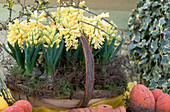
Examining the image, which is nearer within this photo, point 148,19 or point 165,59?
point 165,59

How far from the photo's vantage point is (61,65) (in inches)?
24.4

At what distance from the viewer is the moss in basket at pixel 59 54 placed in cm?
57

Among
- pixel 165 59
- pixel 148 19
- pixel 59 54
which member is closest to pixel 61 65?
pixel 59 54

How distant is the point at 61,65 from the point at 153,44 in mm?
946

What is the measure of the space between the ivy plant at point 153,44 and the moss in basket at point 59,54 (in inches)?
31.0

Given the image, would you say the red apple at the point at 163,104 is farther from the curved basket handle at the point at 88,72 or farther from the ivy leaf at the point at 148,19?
the ivy leaf at the point at 148,19

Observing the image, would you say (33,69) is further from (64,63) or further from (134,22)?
(134,22)

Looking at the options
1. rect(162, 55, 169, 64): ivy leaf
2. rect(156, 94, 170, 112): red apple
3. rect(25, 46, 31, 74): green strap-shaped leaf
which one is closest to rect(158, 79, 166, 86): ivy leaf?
rect(162, 55, 169, 64): ivy leaf

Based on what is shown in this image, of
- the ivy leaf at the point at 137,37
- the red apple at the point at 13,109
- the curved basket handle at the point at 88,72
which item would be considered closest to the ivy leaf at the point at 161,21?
the ivy leaf at the point at 137,37

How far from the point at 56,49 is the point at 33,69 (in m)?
0.12

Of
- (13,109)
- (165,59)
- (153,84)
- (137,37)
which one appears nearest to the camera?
(13,109)

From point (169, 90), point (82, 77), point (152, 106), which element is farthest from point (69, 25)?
point (169, 90)

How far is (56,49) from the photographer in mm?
575

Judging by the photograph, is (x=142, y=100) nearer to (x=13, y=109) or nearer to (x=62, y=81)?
(x=62, y=81)
